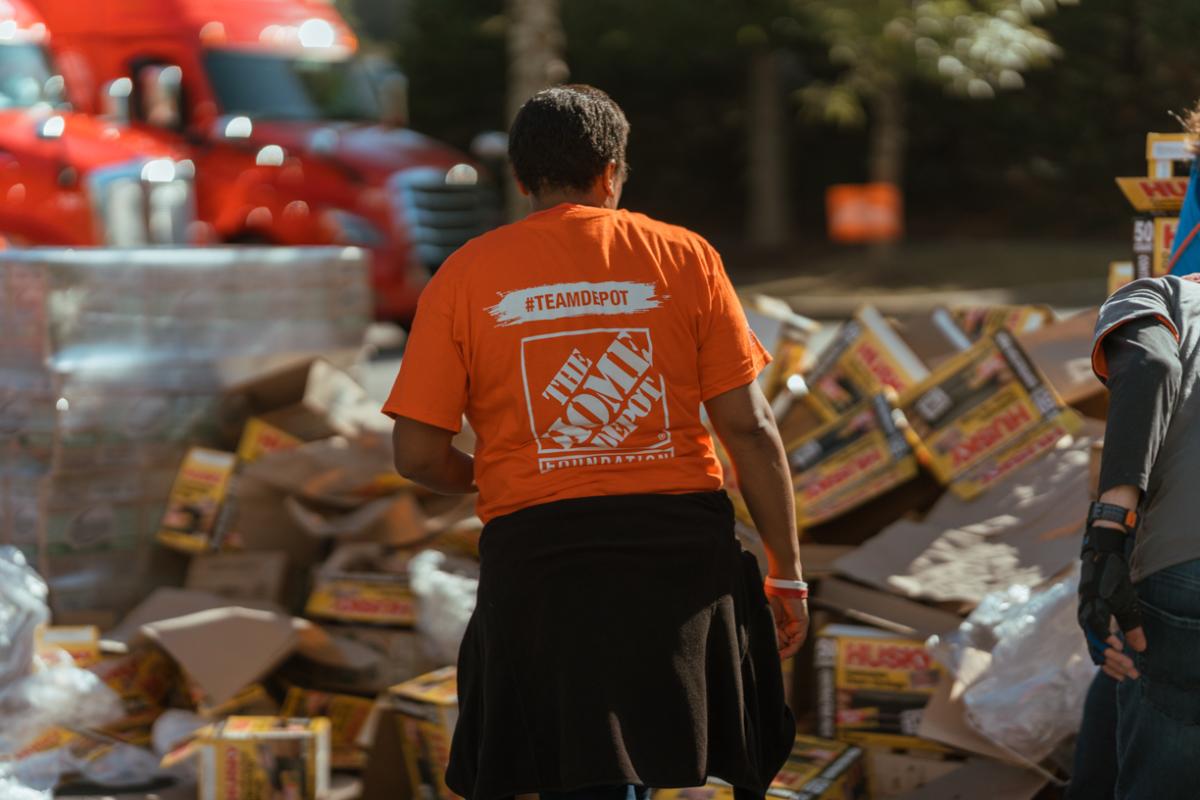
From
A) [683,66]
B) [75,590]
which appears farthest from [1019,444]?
[683,66]

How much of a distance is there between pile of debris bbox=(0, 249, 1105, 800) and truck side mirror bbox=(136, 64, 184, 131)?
6.33m

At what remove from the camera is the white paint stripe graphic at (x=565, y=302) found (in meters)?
2.59

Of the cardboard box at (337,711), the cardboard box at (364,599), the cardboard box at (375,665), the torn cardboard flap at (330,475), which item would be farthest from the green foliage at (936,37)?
the cardboard box at (337,711)

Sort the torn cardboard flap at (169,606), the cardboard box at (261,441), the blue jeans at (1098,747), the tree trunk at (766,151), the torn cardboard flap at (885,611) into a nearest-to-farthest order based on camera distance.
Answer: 1. the blue jeans at (1098,747)
2. the torn cardboard flap at (885,611)
3. the torn cardboard flap at (169,606)
4. the cardboard box at (261,441)
5. the tree trunk at (766,151)

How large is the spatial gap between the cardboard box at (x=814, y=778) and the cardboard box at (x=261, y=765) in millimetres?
884

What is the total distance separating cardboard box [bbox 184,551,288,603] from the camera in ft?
16.3

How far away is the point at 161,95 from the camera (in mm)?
11570

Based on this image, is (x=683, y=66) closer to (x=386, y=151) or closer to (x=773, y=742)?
(x=386, y=151)

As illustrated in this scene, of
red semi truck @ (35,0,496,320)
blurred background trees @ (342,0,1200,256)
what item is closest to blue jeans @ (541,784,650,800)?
red semi truck @ (35,0,496,320)

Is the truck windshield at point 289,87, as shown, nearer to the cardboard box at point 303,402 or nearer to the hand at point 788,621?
the cardboard box at point 303,402

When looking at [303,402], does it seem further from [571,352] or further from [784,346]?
[571,352]

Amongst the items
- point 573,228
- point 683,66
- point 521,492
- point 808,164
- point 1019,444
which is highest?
point 573,228

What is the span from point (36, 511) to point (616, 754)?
3.08 meters

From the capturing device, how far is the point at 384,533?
194 inches
